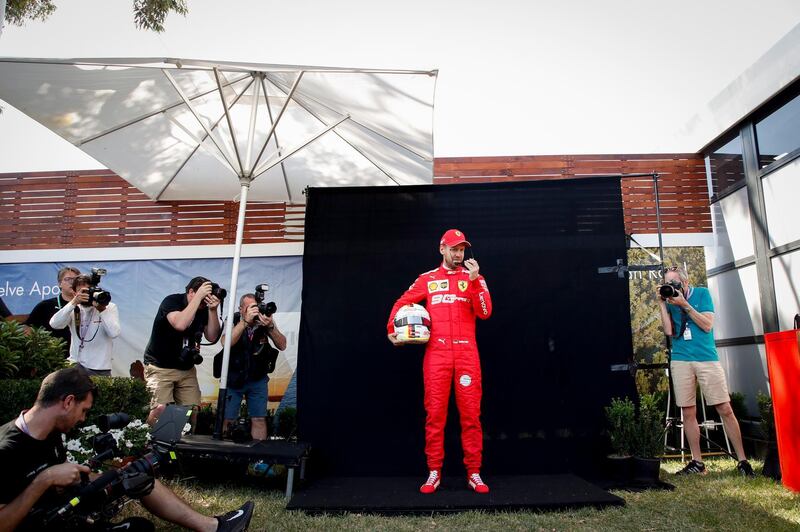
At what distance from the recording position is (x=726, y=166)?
5934 millimetres

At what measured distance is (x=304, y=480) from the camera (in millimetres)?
3936

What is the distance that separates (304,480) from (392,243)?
2044 millimetres

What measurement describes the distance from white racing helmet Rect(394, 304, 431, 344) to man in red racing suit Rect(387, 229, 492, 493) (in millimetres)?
74

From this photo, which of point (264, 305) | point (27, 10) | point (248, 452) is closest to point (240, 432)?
point (248, 452)

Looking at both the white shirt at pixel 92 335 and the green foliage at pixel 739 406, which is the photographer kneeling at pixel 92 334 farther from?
the green foliage at pixel 739 406

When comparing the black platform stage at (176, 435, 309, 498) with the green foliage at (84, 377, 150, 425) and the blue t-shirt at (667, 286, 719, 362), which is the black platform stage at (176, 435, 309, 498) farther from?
the blue t-shirt at (667, 286, 719, 362)

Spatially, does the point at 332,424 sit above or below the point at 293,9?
below

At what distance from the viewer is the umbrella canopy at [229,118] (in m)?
4.07

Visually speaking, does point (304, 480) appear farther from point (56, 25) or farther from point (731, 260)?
point (56, 25)

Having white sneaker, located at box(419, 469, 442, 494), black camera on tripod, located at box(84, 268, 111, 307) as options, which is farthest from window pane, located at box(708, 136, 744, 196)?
black camera on tripod, located at box(84, 268, 111, 307)

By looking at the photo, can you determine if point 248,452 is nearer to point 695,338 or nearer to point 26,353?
point 26,353

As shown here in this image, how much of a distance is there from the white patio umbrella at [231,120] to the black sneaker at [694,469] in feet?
11.3

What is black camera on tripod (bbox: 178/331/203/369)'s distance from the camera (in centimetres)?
433

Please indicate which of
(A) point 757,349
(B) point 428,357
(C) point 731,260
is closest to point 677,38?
(C) point 731,260
